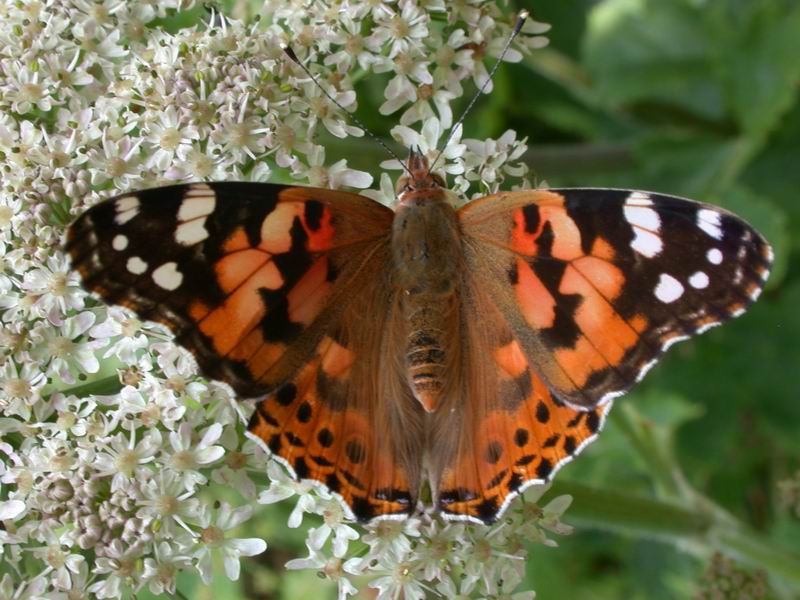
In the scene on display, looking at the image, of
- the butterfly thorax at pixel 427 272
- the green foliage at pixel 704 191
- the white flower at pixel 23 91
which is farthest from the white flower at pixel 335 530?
the green foliage at pixel 704 191

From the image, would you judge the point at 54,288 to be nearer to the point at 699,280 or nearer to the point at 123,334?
the point at 123,334

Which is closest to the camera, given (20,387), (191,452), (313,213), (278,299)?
(278,299)

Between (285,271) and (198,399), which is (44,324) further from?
(285,271)

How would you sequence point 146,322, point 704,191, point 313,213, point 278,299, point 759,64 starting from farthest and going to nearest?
point 704,191 → point 759,64 → point 313,213 → point 278,299 → point 146,322

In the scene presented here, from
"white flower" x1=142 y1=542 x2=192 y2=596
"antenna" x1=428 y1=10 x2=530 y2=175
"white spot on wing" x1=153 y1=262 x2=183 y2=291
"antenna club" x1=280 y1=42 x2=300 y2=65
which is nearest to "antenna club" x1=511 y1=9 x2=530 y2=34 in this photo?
"antenna" x1=428 y1=10 x2=530 y2=175

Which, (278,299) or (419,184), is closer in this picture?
(278,299)

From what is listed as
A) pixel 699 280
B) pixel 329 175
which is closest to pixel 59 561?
pixel 329 175

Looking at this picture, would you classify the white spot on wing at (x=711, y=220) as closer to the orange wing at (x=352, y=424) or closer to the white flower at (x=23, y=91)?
the orange wing at (x=352, y=424)
